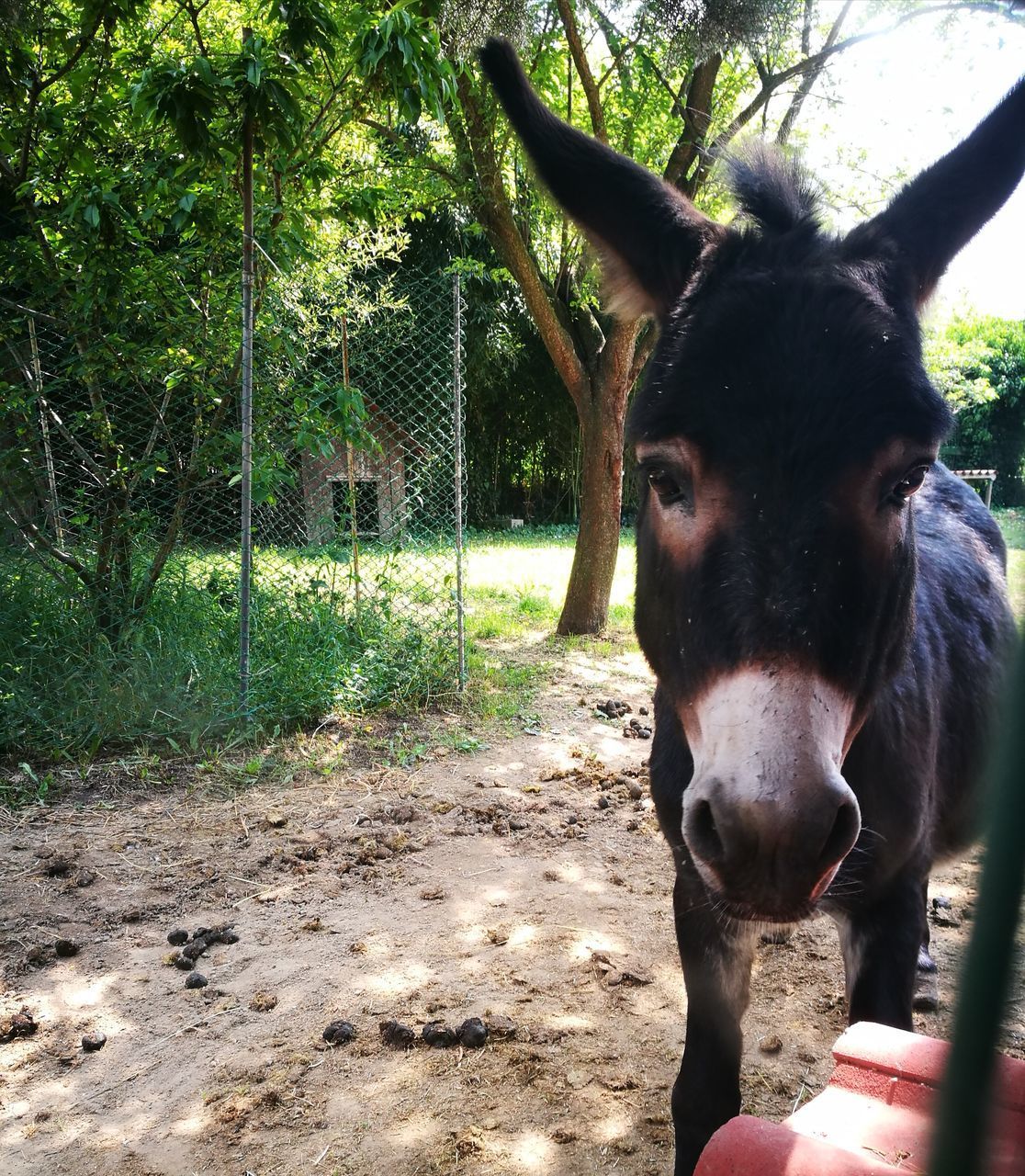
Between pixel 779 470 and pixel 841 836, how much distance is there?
65 cm

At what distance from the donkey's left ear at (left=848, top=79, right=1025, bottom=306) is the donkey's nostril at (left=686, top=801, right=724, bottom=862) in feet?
4.39

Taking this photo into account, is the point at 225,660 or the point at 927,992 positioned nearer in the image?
the point at 927,992

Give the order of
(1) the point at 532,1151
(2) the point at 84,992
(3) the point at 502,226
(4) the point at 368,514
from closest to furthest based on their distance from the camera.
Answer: (1) the point at 532,1151, (2) the point at 84,992, (4) the point at 368,514, (3) the point at 502,226

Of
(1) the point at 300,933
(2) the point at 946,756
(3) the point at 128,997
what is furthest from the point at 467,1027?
(2) the point at 946,756

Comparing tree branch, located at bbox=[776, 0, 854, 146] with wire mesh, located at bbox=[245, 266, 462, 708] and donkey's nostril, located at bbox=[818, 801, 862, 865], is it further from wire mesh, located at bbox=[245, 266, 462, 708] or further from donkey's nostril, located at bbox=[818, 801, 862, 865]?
donkey's nostril, located at bbox=[818, 801, 862, 865]

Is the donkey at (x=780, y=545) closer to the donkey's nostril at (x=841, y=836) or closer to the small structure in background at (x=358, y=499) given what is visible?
the donkey's nostril at (x=841, y=836)

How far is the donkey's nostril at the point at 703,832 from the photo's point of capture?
4.59 ft

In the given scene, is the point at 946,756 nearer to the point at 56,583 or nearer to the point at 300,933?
the point at 300,933

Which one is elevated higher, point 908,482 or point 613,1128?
point 908,482

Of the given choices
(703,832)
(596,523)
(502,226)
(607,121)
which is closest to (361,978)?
(703,832)

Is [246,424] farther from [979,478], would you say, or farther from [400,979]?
[979,478]

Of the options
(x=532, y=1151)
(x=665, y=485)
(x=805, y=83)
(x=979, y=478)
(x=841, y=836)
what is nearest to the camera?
(x=841, y=836)

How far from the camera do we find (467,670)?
22.2 ft

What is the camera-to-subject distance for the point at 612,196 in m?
2.01
